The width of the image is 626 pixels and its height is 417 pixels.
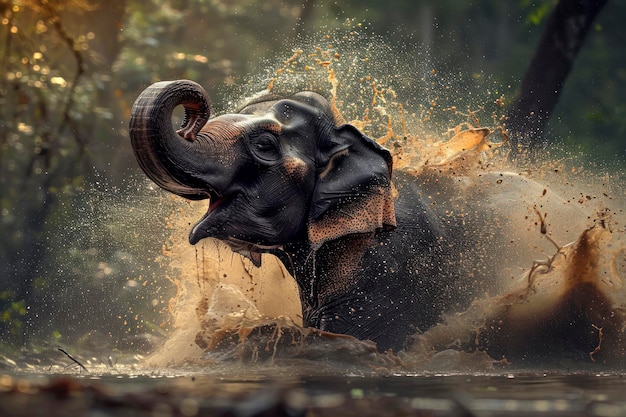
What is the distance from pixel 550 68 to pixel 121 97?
5372 mm

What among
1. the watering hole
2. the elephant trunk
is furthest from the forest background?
the elephant trunk

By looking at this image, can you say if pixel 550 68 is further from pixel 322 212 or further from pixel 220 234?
pixel 220 234

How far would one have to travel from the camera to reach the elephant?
516 centimetres

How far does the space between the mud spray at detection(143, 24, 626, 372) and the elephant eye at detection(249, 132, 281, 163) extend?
0.45 m

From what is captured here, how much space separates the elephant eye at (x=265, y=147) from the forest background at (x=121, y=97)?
1292 mm

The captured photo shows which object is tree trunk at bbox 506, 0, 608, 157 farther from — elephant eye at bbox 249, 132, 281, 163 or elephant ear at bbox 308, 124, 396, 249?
elephant eye at bbox 249, 132, 281, 163

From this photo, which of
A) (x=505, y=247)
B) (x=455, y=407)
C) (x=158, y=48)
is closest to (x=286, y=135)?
(x=505, y=247)

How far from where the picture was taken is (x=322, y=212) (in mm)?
5457

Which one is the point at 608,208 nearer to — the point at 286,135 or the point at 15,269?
the point at 286,135

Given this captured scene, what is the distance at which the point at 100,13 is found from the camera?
39.1 ft

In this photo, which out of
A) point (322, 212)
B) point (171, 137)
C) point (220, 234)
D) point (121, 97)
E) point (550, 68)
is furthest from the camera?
point (121, 97)

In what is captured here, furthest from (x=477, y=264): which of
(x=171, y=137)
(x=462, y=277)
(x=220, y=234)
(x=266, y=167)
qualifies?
(x=171, y=137)

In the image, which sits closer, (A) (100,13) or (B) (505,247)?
(B) (505,247)

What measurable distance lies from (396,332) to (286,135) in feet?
3.71
